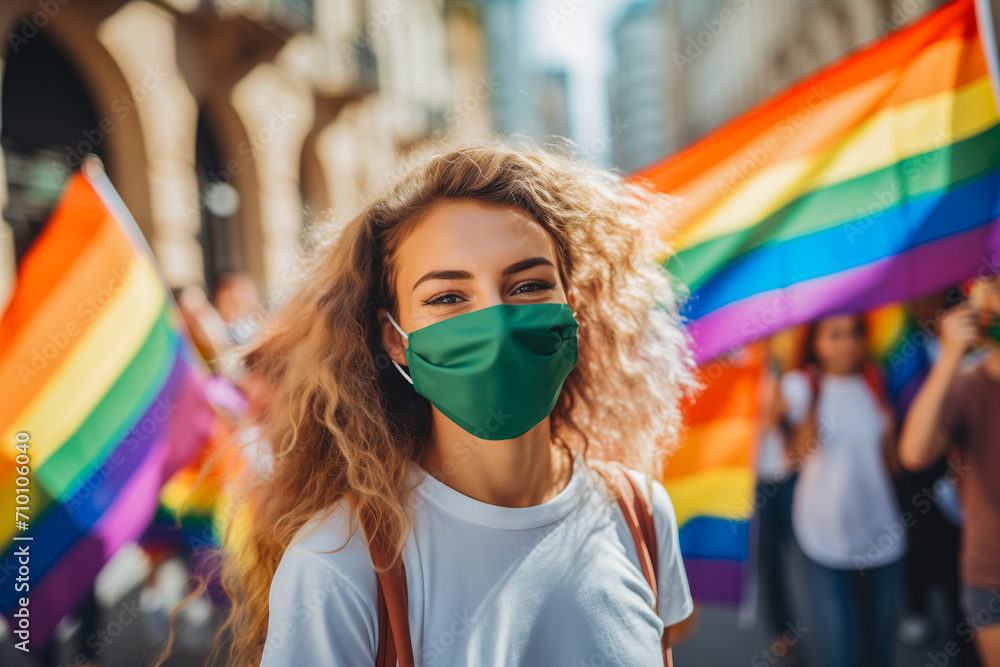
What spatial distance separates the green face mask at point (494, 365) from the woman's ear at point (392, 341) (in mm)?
86

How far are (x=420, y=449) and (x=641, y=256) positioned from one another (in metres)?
0.81

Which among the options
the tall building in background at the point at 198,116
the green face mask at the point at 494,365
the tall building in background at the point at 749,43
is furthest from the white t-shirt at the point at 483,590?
the tall building in background at the point at 749,43

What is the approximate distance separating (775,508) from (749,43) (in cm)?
2548

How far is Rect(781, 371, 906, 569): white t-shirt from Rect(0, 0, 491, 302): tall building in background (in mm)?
2498

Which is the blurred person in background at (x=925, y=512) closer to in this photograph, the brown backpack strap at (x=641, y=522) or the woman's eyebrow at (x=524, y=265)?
the brown backpack strap at (x=641, y=522)

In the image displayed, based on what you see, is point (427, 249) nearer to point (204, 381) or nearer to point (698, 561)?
point (698, 561)

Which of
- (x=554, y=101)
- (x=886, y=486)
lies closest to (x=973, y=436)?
(x=886, y=486)

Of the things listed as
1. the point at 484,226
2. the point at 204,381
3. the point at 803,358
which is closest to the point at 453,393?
the point at 484,226

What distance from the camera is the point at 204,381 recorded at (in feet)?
9.91

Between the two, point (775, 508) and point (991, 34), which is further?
point (775, 508)

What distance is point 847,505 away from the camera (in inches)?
110

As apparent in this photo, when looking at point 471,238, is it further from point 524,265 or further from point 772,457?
point 772,457

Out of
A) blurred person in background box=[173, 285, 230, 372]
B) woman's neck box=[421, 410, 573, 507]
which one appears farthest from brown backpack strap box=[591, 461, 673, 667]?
blurred person in background box=[173, 285, 230, 372]

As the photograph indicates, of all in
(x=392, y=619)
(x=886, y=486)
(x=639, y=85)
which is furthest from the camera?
(x=639, y=85)
